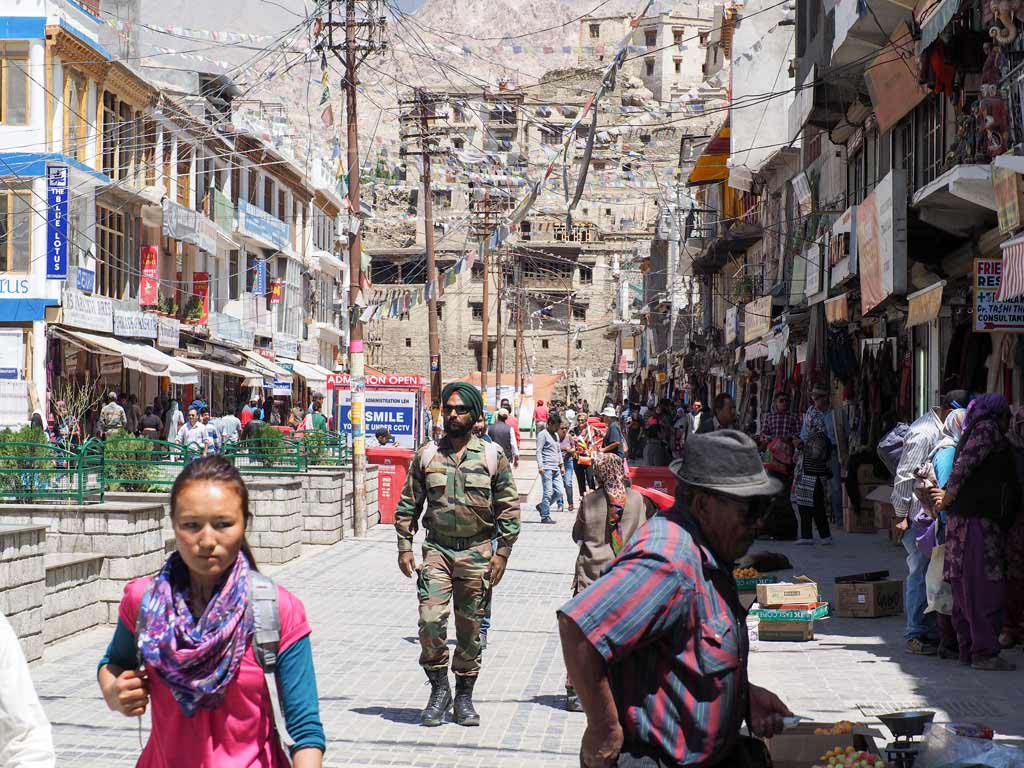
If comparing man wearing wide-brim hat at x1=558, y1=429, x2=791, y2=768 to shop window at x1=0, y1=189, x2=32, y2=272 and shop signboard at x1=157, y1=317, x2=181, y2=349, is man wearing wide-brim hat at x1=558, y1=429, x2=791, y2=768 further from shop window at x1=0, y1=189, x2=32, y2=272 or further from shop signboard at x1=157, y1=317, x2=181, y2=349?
shop signboard at x1=157, y1=317, x2=181, y2=349

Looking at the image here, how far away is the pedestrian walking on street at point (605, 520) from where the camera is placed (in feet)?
27.5

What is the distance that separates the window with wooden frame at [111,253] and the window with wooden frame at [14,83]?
3364 mm

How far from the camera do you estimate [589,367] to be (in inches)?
3728

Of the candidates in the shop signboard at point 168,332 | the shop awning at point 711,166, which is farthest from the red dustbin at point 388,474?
the shop awning at point 711,166

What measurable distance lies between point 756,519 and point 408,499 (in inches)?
181

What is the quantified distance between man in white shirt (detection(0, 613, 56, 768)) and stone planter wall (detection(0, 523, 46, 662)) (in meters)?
5.93

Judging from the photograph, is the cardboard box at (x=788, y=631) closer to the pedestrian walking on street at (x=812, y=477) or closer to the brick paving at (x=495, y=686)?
the brick paving at (x=495, y=686)

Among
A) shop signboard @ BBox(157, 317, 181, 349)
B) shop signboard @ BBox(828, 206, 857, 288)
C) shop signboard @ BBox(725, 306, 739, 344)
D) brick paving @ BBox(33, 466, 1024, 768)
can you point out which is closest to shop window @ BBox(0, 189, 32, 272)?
shop signboard @ BBox(157, 317, 181, 349)

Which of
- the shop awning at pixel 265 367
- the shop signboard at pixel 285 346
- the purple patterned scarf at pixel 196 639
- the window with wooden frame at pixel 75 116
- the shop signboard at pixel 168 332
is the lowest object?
the purple patterned scarf at pixel 196 639

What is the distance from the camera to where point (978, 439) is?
8805 mm

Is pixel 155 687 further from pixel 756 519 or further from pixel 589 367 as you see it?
pixel 589 367

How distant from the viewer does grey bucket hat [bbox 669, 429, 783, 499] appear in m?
3.40

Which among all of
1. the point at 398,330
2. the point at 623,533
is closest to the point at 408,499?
the point at 623,533

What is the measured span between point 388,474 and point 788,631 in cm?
1153
